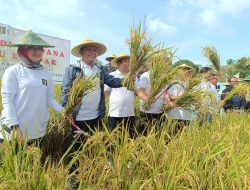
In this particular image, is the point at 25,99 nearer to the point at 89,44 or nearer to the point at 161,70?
the point at 89,44

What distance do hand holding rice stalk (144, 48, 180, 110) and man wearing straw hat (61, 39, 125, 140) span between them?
477 mm

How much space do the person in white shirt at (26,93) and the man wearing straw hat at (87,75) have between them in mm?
424

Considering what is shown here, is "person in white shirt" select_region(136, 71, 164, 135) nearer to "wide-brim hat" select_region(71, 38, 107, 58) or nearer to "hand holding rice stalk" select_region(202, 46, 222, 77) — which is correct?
"wide-brim hat" select_region(71, 38, 107, 58)

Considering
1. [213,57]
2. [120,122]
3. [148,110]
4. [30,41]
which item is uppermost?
[213,57]

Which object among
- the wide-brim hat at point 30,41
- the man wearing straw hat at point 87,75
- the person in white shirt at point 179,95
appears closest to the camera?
the wide-brim hat at point 30,41

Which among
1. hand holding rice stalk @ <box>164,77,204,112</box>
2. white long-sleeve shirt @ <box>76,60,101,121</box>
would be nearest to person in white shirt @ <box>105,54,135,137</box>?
white long-sleeve shirt @ <box>76,60,101,121</box>

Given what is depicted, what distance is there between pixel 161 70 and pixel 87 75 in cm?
73

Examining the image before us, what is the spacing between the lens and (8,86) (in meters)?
2.61

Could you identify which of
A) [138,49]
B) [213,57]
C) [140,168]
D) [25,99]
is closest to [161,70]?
[138,49]

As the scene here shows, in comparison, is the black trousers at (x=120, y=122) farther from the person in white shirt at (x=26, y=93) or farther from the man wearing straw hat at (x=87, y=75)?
the person in white shirt at (x=26, y=93)

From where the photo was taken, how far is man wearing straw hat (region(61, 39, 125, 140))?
3.25 meters

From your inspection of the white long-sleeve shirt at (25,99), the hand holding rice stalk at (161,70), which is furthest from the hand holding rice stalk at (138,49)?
the white long-sleeve shirt at (25,99)

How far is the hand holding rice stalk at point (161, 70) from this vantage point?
302 centimetres

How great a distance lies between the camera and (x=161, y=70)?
3.04 meters
